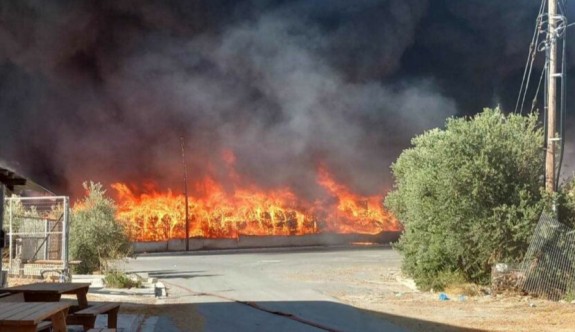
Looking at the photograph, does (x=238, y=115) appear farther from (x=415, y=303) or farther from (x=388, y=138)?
(x=415, y=303)

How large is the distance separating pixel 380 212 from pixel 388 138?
674cm

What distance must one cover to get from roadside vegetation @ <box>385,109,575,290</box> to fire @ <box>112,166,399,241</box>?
32.0 m

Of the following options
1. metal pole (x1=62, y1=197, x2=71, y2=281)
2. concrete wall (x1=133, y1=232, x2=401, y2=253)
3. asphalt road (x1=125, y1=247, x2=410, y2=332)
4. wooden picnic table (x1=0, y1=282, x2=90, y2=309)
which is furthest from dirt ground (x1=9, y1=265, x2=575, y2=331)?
concrete wall (x1=133, y1=232, x2=401, y2=253)

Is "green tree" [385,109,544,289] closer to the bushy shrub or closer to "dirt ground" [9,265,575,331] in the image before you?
"dirt ground" [9,265,575,331]

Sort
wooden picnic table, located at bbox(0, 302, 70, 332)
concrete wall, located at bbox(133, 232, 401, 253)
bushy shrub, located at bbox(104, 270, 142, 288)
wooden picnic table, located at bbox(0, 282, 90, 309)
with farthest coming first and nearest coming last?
concrete wall, located at bbox(133, 232, 401, 253) → bushy shrub, located at bbox(104, 270, 142, 288) → wooden picnic table, located at bbox(0, 282, 90, 309) → wooden picnic table, located at bbox(0, 302, 70, 332)

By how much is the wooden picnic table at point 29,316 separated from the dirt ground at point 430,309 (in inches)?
150

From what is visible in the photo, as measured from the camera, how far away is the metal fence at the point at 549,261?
591 inches

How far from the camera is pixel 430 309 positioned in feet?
43.7

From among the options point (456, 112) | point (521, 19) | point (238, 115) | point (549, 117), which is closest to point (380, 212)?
point (456, 112)

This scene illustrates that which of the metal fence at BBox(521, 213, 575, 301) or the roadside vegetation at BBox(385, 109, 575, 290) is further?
the roadside vegetation at BBox(385, 109, 575, 290)

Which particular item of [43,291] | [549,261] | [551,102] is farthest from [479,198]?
[43,291]

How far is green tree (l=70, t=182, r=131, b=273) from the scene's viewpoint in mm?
20422

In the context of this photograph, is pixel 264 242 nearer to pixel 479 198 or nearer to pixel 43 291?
pixel 479 198

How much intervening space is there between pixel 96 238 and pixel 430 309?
1151 cm
